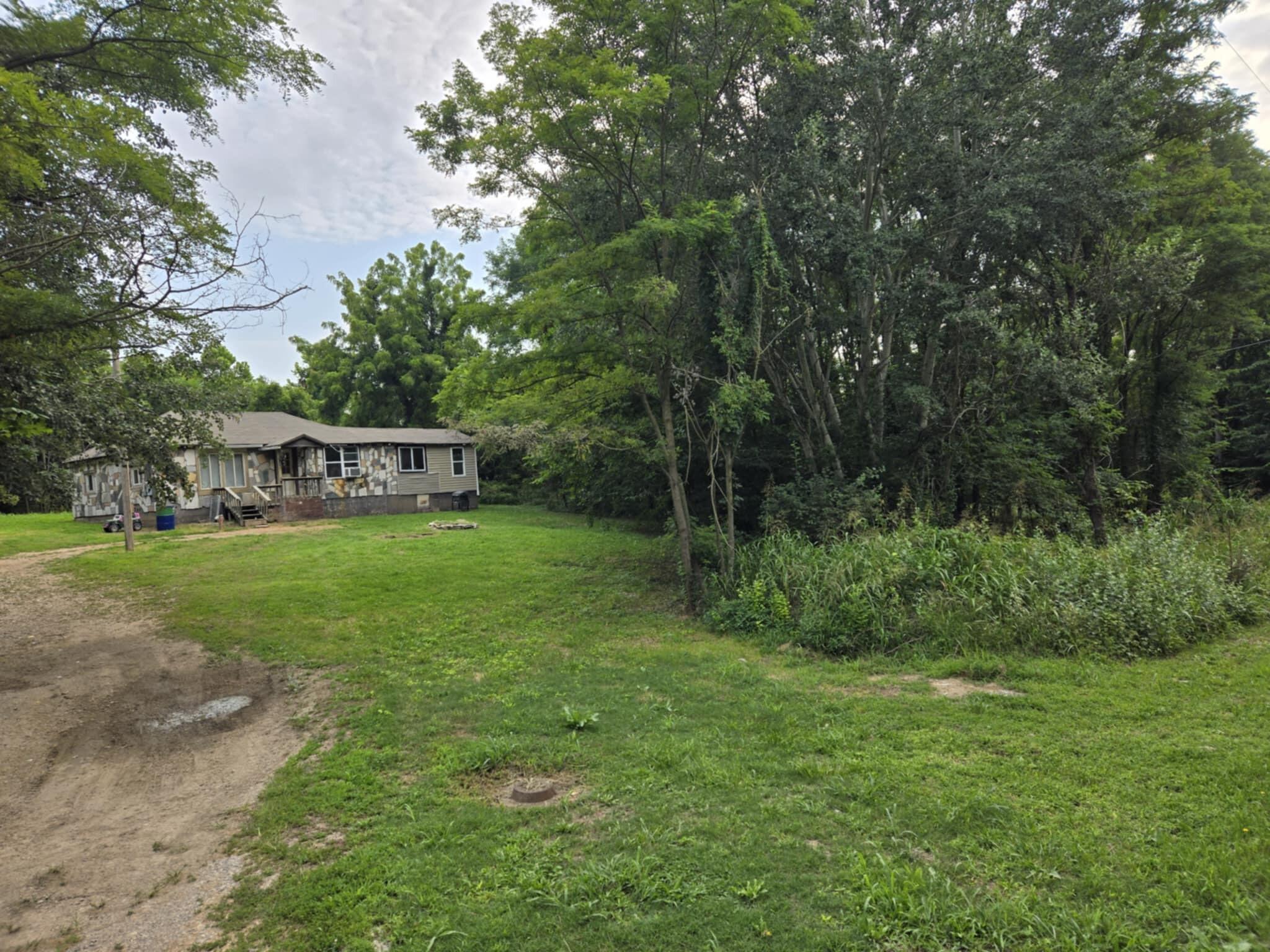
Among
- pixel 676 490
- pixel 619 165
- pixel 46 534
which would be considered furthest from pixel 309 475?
pixel 619 165

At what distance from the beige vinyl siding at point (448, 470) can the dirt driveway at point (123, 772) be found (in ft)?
54.8

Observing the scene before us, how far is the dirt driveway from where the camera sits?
122 inches

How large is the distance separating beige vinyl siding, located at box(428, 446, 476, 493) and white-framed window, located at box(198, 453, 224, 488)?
701 centimetres

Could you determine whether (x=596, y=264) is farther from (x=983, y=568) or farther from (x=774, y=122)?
(x=983, y=568)

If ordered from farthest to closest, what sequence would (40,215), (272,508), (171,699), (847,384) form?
(272,508) → (847,384) → (171,699) → (40,215)

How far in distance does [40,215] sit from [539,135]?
543 cm

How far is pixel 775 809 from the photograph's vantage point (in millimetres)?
3627

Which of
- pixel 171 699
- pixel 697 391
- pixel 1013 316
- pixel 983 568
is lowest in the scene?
pixel 171 699

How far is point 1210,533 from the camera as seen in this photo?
928 centimetres

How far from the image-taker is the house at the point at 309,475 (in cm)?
2042

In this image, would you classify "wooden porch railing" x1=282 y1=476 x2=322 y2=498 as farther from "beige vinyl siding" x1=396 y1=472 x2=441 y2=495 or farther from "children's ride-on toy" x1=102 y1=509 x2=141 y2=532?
"children's ride-on toy" x1=102 y1=509 x2=141 y2=532

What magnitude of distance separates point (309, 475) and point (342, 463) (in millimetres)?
1188

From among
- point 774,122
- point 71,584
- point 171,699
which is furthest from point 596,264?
point 71,584

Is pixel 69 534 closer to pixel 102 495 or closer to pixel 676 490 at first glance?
pixel 102 495
